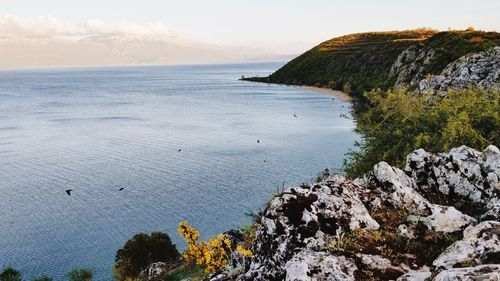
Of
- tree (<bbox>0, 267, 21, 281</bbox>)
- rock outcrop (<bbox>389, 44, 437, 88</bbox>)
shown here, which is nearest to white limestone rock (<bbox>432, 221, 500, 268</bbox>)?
tree (<bbox>0, 267, 21, 281</bbox>)

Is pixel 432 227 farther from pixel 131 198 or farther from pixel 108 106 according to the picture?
pixel 108 106

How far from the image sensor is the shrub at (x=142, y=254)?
41.5 m

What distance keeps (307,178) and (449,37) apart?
90.1 meters

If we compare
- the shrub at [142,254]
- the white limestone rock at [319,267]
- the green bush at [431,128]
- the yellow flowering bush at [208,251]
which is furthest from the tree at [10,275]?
the white limestone rock at [319,267]

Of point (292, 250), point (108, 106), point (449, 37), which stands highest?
point (449, 37)

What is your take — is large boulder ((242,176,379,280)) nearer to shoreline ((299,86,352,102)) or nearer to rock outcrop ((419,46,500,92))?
rock outcrop ((419,46,500,92))

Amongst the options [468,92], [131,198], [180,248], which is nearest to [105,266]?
[180,248]

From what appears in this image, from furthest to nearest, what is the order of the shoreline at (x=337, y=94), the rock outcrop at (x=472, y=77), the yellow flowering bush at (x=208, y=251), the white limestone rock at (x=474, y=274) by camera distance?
the shoreline at (x=337, y=94)
the rock outcrop at (x=472, y=77)
the yellow flowering bush at (x=208, y=251)
the white limestone rock at (x=474, y=274)

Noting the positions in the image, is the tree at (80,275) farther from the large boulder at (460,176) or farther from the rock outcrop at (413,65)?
the rock outcrop at (413,65)

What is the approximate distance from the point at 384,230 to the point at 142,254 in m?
33.9

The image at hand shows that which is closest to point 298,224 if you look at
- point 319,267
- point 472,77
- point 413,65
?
point 319,267

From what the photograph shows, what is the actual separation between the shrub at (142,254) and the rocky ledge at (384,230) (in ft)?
90.6

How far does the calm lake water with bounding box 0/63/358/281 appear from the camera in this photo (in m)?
52.7

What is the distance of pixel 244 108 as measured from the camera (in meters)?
151
